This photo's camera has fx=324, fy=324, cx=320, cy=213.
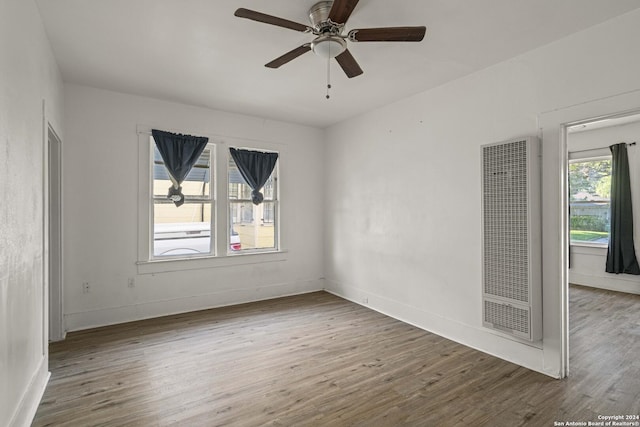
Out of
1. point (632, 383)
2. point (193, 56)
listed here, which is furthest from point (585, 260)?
point (193, 56)

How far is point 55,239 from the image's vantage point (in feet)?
11.1

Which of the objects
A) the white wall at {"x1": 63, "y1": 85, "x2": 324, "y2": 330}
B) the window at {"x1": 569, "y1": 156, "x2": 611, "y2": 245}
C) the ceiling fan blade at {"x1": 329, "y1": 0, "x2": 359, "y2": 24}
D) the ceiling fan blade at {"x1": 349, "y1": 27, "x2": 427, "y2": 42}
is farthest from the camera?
the window at {"x1": 569, "y1": 156, "x2": 611, "y2": 245}

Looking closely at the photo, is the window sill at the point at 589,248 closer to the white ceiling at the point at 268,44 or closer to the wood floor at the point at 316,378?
the wood floor at the point at 316,378

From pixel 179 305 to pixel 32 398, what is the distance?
219cm

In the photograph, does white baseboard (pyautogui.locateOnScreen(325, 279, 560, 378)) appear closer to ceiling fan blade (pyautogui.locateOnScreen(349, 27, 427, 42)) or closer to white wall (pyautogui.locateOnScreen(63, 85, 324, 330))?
white wall (pyautogui.locateOnScreen(63, 85, 324, 330))

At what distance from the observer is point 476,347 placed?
10.8 ft

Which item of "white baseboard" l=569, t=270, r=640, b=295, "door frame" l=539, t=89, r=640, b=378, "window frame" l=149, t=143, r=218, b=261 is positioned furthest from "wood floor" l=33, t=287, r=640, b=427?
"white baseboard" l=569, t=270, r=640, b=295

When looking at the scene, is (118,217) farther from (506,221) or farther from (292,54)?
(506,221)

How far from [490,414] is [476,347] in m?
1.15

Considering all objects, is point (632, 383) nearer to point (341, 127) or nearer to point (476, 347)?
point (476, 347)

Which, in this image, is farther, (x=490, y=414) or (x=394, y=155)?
(x=394, y=155)

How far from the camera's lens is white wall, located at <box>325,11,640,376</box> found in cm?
266

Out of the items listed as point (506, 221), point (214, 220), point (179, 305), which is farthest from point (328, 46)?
point (179, 305)

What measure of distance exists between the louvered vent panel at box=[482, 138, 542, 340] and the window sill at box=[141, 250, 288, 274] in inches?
124
